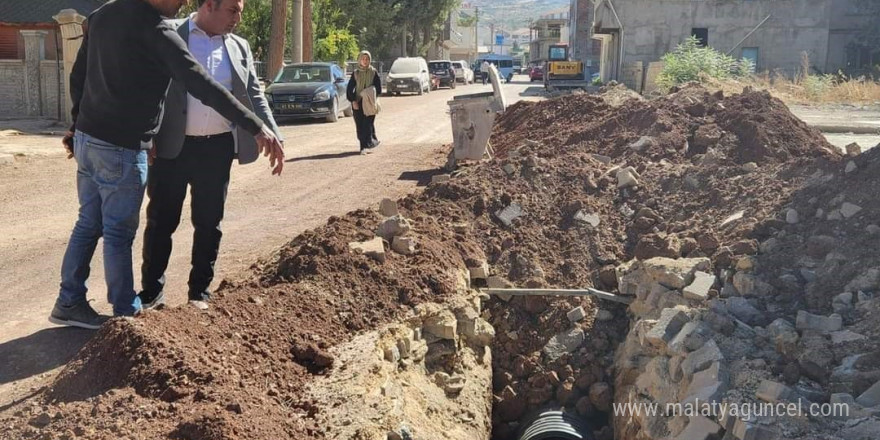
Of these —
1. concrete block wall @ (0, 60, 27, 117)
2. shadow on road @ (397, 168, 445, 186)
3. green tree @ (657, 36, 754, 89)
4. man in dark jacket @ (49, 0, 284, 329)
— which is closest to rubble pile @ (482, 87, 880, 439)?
shadow on road @ (397, 168, 445, 186)

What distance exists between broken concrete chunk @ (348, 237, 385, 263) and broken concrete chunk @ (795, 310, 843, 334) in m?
2.50

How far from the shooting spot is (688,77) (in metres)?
24.4

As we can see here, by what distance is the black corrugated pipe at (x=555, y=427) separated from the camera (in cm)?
522

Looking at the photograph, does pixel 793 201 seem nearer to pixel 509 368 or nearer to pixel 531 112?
pixel 509 368

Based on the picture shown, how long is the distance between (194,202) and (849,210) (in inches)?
168

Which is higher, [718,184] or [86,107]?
[86,107]

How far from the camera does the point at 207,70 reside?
450cm

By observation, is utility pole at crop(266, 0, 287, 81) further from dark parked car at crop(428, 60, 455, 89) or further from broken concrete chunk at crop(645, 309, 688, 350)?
broken concrete chunk at crop(645, 309, 688, 350)

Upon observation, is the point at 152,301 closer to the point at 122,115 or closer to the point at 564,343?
the point at 122,115

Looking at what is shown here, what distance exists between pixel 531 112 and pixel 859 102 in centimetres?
1435

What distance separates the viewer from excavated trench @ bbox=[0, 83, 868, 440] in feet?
11.2

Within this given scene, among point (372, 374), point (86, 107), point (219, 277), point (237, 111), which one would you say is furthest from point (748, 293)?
point (86, 107)

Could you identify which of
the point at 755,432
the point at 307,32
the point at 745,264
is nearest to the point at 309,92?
the point at 307,32

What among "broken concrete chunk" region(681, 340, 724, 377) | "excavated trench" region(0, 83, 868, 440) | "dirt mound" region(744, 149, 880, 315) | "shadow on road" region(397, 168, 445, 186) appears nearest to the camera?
"excavated trench" region(0, 83, 868, 440)
